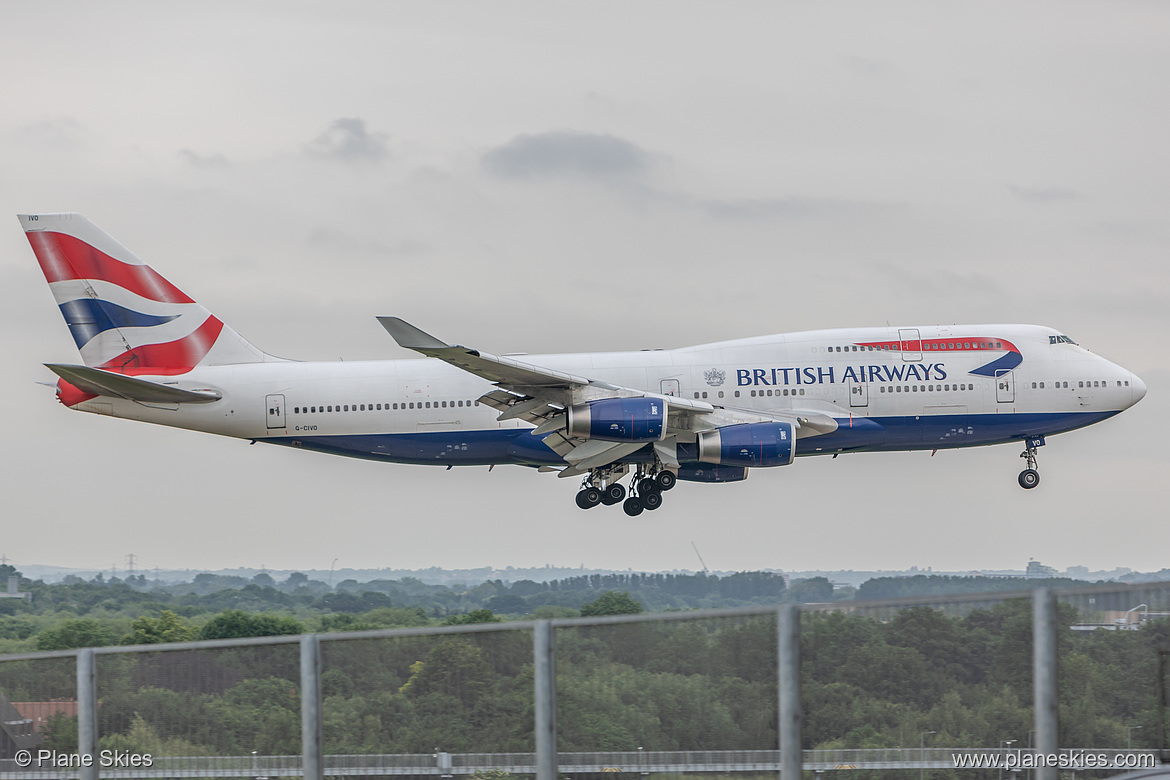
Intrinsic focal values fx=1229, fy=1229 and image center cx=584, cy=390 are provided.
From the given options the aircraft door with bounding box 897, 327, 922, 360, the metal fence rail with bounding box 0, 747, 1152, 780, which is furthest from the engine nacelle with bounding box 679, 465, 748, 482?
the metal fence rail with bounding box 0, 747, 1152, 780

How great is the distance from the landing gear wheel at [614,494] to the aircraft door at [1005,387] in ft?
40.4

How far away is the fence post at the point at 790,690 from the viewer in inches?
311

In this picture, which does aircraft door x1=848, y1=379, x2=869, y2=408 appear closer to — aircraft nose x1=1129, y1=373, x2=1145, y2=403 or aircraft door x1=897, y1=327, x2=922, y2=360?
aircraft door x1=897, y1=327, x2=922, y2=360

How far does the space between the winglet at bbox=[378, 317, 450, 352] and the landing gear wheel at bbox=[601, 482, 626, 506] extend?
10484mm

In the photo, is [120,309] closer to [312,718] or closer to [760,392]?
[760,392]

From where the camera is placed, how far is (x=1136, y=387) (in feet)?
131

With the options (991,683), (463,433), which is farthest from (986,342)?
(991,683)

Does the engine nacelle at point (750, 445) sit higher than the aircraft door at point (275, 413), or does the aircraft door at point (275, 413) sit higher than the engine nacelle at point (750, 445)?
the aircraft door at point (275, 413)

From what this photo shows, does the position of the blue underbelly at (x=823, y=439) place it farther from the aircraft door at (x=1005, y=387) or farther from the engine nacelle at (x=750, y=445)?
the engine nacelle at (x=750, y=445)

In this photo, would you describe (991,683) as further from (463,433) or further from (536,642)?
(463,433)

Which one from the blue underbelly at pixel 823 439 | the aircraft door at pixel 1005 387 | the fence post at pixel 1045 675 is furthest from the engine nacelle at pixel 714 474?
the fence post at pixel 1045 675

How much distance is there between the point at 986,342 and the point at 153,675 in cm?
3303

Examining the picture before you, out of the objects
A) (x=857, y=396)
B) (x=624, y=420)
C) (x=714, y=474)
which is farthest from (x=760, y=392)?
(x=624, y=420)

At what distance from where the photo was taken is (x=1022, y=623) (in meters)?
7.68
